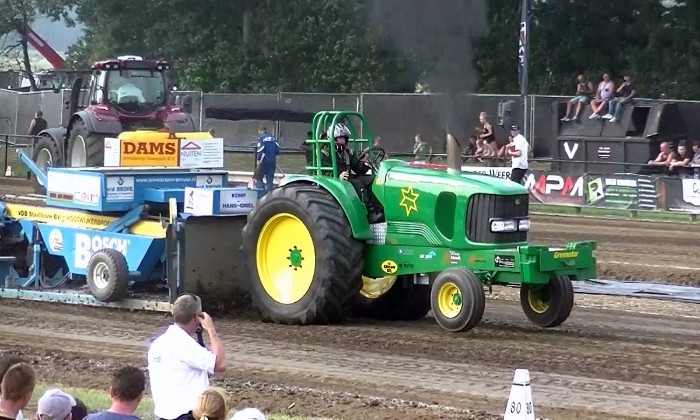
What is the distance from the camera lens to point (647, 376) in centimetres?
943

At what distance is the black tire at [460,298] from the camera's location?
34.9ft

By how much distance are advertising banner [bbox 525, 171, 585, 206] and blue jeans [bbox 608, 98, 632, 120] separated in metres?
1.85

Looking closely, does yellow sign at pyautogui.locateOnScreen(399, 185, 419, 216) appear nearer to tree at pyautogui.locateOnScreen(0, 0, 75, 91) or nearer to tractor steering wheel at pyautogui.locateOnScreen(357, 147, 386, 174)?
tractor steering wheel at pyautogui.locateOnScreen(357, 147, 386, 174)

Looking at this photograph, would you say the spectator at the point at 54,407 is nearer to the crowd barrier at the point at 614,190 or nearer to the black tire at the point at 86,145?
the black tire at the point at 86,145

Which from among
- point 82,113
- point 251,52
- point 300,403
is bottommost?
point 300,403

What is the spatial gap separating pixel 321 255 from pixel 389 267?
2.12ft

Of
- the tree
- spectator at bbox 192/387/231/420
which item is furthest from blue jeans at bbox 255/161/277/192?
the tree

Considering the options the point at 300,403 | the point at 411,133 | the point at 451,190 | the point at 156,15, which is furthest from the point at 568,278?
the point at 156,15

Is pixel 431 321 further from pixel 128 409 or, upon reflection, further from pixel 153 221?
pixel 128 409

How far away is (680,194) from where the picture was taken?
888 inches

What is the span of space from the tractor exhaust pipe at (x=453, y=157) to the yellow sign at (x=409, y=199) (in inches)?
15.5

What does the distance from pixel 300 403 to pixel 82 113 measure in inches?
543

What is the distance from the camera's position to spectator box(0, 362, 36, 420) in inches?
207

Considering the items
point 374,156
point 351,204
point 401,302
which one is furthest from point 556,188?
point 351,204
